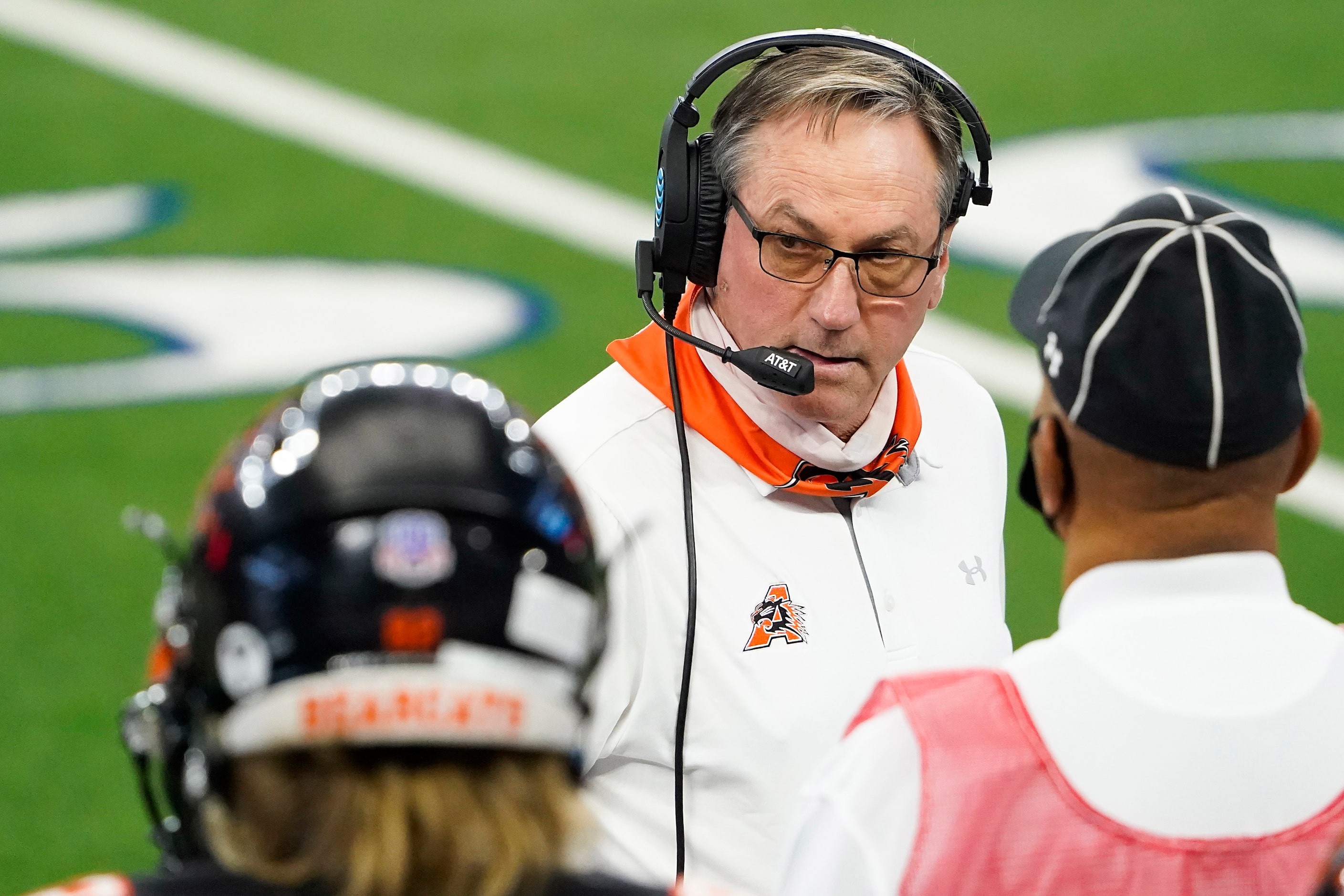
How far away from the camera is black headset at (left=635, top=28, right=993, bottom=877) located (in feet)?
7.44

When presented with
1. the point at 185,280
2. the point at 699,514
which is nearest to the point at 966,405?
the point at 699,514

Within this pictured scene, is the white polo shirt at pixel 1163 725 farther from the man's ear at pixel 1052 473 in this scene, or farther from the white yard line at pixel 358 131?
the white yard line at pixel 358 131

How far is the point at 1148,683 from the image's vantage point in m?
1.47

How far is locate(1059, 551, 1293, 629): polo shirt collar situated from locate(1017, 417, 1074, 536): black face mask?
110mm

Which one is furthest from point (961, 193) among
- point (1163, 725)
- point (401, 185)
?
point (401, 185)

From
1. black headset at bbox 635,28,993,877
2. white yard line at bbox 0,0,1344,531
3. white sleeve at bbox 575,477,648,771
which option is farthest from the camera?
white yard line at bbox 0,0,1344,531

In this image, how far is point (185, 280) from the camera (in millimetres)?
6566

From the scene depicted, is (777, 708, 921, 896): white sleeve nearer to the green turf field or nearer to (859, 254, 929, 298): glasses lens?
(859, 254, 929, 298): glasses lens

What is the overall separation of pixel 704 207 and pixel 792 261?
17cm

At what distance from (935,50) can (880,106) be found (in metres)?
6.27

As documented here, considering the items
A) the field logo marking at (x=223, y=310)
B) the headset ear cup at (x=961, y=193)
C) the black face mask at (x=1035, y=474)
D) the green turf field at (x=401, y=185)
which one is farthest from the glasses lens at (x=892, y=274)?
the field logo marking at (x=223, y=310)

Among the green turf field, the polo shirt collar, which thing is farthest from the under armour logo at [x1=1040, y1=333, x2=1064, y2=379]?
the green turf field

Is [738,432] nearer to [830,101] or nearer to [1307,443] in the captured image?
[830,101]

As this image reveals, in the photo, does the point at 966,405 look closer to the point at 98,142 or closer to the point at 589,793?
the point at 589,793
